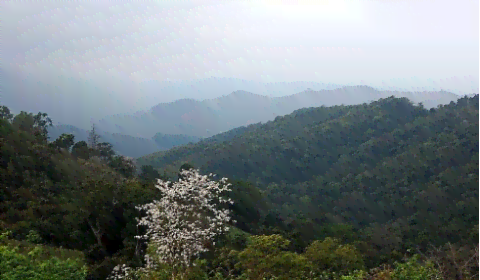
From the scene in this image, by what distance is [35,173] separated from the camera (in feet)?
68.4

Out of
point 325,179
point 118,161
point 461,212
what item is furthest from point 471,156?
point 118,161

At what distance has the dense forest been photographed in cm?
859

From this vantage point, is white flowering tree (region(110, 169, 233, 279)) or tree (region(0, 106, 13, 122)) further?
tree (region(0, 106, 13, 122))

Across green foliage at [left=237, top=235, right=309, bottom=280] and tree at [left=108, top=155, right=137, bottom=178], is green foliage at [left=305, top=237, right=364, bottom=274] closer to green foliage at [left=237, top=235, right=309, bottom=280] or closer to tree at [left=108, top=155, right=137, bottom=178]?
green foliage at [left=237, top=235, right=309, bottom=280]

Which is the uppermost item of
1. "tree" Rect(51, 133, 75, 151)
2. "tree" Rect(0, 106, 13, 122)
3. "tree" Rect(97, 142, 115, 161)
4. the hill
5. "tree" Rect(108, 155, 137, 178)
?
"tree" Rect(0, 106, 13, 122)

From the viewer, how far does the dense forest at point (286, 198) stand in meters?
8.59

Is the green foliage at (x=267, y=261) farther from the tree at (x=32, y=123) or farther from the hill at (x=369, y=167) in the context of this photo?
the tree at (x=32, y=123)

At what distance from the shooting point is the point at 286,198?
4691cm

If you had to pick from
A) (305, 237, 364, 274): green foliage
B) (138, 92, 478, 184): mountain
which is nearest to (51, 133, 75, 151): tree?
(138, 92, 478, 184): mountain

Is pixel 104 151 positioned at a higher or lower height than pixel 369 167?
higher

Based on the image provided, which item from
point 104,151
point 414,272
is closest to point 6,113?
point 104,151

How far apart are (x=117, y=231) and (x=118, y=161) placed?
71.6 ft

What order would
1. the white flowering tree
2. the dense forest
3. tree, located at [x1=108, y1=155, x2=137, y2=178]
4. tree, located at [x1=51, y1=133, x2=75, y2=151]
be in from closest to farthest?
1. the white flowering tree
2. the dense forest
3. tree, located at [x1=51, y1=133, x2=75, y2=151]
4. tree, located at [x1=108, y1=155, x2=137, y2=178]

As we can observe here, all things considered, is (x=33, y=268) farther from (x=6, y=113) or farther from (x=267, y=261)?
(x=6, y=113)
